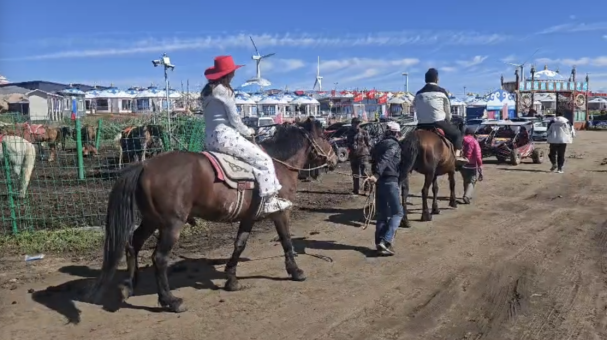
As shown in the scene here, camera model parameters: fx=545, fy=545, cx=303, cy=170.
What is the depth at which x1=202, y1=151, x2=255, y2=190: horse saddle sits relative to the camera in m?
5.84

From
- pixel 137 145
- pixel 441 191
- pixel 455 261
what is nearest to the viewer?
pixel 455 261

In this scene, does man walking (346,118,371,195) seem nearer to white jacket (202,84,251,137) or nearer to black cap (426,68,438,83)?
black cap (426,68,438,83)

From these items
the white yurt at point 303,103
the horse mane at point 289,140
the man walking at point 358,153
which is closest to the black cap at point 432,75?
the man walking at point 358,153

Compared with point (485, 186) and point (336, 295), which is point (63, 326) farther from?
point (485, 186)

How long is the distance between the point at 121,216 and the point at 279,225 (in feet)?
6.38

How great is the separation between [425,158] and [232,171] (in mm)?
5101

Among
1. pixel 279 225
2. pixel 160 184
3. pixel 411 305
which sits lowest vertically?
pixel 411 305

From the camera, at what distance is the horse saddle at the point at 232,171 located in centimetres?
584

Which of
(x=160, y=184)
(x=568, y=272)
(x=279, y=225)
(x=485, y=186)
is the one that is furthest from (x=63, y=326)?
(x=485, y=186)

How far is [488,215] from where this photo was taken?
420 inches

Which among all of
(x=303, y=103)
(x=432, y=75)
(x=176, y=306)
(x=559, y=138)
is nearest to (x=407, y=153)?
(x=432, y=75)

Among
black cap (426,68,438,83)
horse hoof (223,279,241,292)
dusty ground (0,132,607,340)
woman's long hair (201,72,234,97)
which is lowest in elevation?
dusty ground (0,132,607,340)

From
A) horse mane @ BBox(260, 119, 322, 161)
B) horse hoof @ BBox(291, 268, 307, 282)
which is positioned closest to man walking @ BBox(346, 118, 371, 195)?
horse mane @ BBox(260, 119, 322, 161)

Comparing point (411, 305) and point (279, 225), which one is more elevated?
point (279, 225)
